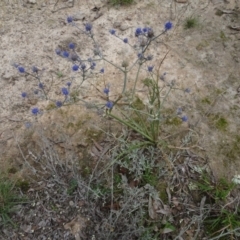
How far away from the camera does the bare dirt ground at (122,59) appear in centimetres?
256

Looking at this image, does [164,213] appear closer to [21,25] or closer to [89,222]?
[89,222]

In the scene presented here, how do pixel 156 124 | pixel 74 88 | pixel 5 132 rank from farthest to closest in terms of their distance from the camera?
pixel 74 88
pixel 5 132
pixel 156 124

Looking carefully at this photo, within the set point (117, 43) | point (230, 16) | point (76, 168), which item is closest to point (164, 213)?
point (76, 168)

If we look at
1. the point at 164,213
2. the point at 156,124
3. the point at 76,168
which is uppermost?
Result: the point at 156,124

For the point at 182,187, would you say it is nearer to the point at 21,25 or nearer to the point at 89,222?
the point at 89,222

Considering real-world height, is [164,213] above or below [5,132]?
below

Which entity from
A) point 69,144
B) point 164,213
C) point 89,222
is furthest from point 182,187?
point 69,144

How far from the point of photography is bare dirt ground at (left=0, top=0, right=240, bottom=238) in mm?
2564

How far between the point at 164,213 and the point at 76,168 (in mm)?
638

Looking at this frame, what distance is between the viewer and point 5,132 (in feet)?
8.43

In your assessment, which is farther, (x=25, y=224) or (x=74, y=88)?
(x=74, y=88)

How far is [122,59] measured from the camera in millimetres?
2922

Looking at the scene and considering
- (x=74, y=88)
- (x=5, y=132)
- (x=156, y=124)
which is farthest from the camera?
(x=74, y=88)

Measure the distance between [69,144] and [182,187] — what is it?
822mm
